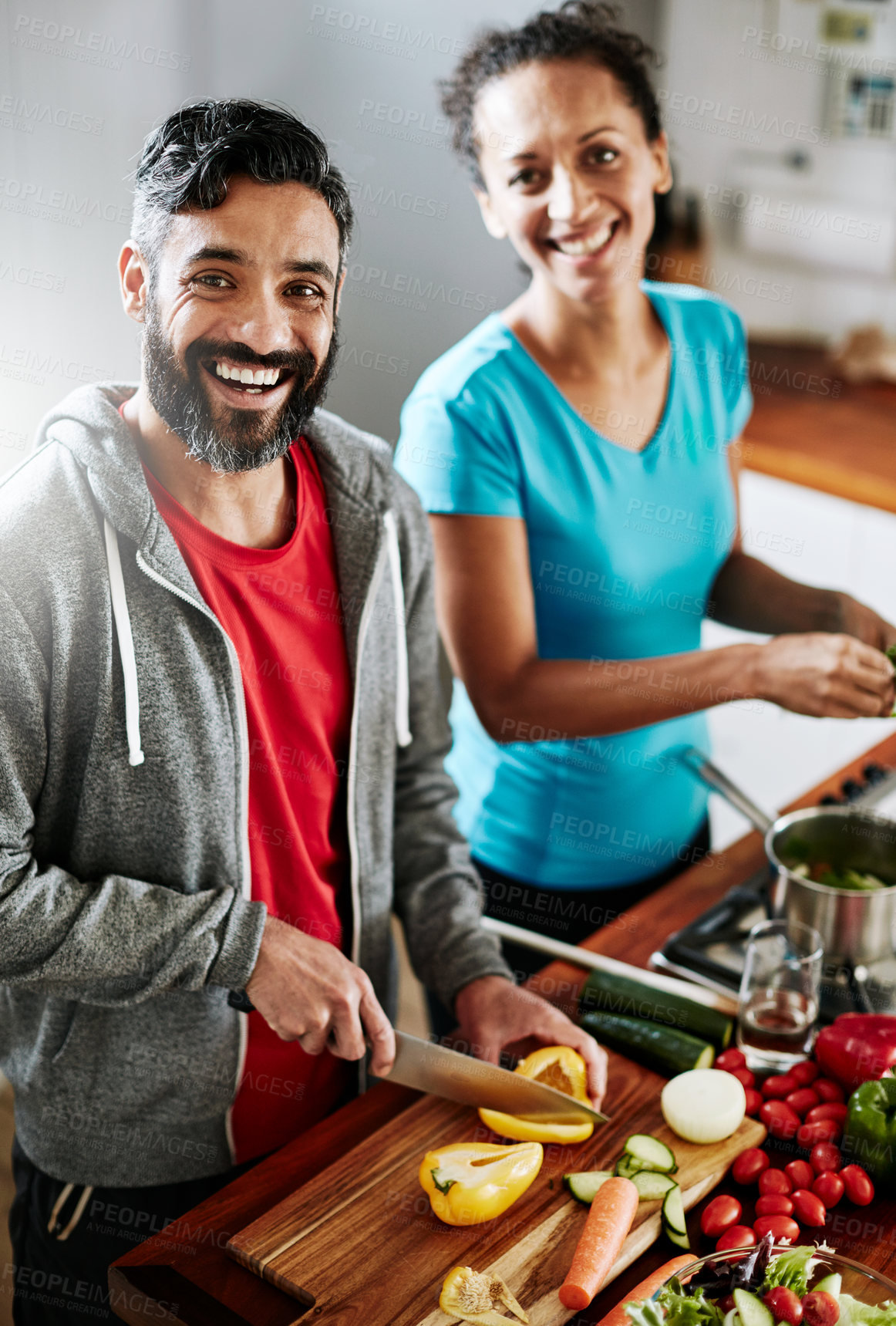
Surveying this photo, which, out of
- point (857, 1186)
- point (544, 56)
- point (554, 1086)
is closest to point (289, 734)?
point (554, 1086)

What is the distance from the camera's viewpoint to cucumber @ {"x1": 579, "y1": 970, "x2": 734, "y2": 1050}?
1237 millimetres

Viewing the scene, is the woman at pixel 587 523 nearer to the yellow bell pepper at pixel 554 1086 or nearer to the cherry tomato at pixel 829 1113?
the yellow bell pepper at pixel 554 1086

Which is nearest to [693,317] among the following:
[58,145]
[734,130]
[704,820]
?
[704,820]

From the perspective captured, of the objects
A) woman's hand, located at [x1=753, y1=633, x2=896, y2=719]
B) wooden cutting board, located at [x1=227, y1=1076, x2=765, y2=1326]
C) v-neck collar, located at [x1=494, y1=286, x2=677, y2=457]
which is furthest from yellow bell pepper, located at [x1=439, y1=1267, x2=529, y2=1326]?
v-neck collar, located at [x1=494, y1=286, x2=677, y2=457]

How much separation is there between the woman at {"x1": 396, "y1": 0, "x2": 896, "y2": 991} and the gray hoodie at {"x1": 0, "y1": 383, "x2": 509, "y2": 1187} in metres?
0.20

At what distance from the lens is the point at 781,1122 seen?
3.65ft

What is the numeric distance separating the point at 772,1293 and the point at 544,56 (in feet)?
4.01

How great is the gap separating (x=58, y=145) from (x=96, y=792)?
56 cm

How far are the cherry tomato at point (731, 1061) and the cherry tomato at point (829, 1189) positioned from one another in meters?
0.16

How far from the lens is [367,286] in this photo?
1.33 meters

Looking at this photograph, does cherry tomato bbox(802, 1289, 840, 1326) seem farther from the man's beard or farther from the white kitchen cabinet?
the white kitchen cabinet

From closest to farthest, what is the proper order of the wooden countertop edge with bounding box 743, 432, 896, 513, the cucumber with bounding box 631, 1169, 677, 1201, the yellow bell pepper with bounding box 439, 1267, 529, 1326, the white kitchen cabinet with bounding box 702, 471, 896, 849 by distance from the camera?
the yellow bell pepper with bounding box 439, 1267, 529, 1326 < the cucumber with bounding box 631, 1169, 677, 1201 < the wooden countertop edge with bounding box 743, 432, 896, 513 < the white kitchen cabinet with bounding box 702, 471, 896, 849

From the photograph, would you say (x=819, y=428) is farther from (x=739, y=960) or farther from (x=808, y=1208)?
(x=808, y=1208)

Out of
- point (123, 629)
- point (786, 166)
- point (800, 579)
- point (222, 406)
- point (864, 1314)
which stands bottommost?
point (800, 579)
